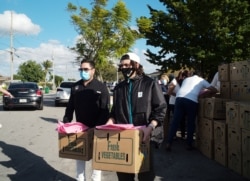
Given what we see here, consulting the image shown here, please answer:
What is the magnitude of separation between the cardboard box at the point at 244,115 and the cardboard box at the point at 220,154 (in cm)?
82

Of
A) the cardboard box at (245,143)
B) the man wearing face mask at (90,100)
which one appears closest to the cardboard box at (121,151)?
the man wearing face mask at (90,100)

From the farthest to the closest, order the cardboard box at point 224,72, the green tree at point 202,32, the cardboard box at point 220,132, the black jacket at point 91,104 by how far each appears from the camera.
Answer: the green tree at point 202,32 < the cardboard box at point 224,72 < the cardboard box at point 220,132 < the black jacket at point 91,104

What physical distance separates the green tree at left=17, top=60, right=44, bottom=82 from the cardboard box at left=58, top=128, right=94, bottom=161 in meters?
92.8

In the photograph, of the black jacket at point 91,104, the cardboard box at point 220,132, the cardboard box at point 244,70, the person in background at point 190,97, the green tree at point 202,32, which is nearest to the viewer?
the black jacket at point 91,104

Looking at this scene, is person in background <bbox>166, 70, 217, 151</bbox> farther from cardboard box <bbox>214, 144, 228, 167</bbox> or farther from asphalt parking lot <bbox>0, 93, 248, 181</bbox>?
cardboard box <bbox>214, 144, 228, 167</bbox>

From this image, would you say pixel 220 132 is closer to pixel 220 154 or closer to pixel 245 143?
pixel 220 154

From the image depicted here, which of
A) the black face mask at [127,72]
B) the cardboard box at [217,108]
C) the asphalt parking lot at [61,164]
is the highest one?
the black face mask at [127,72]

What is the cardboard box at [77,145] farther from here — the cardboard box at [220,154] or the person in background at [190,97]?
the person in background at [190,97]

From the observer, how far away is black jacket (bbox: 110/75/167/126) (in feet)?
11.3

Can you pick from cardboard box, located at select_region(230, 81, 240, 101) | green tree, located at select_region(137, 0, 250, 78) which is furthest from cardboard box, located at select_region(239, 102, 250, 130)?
green tree, located at select_region(137, 0, 250, 78)

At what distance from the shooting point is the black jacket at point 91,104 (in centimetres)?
450

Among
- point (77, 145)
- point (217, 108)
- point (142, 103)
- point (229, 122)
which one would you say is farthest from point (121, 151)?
point (217, 108)

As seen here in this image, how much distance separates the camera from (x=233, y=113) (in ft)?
19.3

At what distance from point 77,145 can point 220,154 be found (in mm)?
3327
